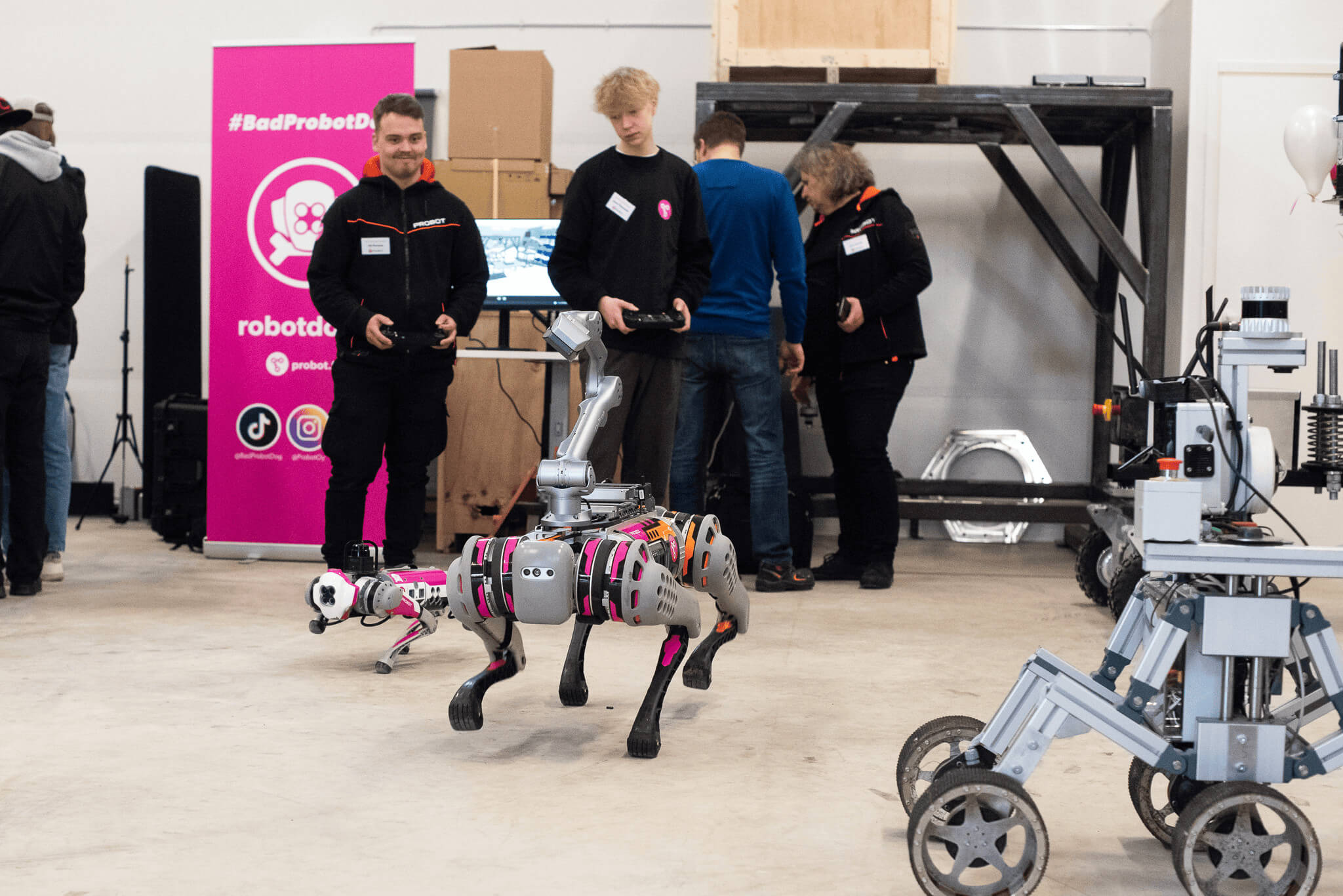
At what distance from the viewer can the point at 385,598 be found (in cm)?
280

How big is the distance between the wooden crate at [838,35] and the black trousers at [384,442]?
1.95m

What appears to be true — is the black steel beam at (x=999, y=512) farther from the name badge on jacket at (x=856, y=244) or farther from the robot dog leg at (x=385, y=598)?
the robot dog leg at (x=385, y=598)

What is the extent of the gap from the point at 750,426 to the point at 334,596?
1670mm

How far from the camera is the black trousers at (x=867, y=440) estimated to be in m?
4.13

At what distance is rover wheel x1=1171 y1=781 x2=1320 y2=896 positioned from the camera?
1.53 meters

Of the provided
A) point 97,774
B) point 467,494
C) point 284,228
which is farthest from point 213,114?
point 97,774

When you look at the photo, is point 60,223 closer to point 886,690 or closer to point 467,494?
point 467,494

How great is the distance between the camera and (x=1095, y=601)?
398cm

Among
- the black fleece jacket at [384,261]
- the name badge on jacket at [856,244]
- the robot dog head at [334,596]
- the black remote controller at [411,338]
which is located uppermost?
the name badge on jacket at [856,244]

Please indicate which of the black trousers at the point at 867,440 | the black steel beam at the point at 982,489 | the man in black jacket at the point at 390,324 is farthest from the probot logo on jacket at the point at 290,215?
the black steel beam at the point at 982,489

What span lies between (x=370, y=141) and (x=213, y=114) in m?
0.61

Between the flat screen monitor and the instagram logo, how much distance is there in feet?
2.45

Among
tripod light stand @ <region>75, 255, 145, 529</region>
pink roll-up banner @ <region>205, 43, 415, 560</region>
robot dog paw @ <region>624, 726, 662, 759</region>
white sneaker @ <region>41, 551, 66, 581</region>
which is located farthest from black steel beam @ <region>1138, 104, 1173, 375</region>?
tripod light stand @ <region>75, 255, 145, 529</region>

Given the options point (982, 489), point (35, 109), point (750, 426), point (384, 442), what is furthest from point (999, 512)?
point (35, 109)
